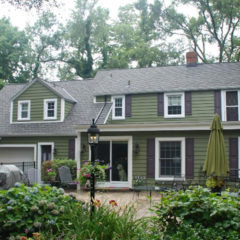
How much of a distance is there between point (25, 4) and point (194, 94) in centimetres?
871

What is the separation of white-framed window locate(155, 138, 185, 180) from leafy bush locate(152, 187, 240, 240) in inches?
336

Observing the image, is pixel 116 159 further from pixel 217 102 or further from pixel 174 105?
pixel 217 102

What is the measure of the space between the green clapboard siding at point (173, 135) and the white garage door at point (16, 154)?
14.3 ft

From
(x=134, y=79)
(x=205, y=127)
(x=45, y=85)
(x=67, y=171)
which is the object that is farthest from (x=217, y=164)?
(x=45, y=85)

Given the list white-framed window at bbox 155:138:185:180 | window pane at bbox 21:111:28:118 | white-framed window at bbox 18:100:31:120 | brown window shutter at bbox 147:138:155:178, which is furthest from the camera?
window pane at bbox 21:111:28:118

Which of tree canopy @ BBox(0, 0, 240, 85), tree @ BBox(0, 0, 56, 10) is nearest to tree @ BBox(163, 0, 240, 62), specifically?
tree canopy @ BBox(0, 0, 240, 85)

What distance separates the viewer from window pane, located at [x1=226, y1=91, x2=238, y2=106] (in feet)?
49.3

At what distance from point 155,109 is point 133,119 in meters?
1.16

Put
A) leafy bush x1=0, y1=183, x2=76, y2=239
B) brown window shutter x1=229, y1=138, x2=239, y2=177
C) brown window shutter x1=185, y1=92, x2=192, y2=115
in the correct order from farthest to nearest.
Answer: brown window shutter x1=185, y1=92, x2=192, y2=115 < brown window shutter x1=229, y1=138, x2=239, y2=177 < leafy bush x1=0, y1=183, x2=76, y2=239

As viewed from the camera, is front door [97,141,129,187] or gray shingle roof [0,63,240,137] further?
gray shingle roof [0,63,240,137]

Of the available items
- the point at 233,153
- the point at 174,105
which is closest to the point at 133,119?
the point at 174,105

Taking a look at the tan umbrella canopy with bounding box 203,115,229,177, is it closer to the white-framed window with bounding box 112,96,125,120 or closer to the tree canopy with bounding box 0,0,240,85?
the white-framed window with bounding box 112,96,125,120

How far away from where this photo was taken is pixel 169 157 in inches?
523

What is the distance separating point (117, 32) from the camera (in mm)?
30531
